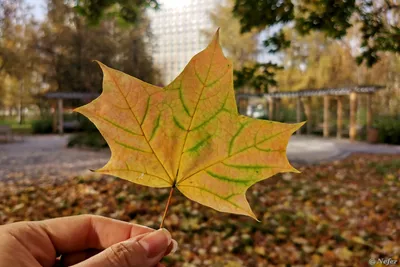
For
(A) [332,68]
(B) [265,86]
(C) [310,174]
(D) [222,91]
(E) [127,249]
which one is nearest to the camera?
(D) [222,91]

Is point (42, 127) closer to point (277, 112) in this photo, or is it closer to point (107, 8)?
point (277, 112)

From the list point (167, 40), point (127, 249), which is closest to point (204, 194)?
point (127, 249)

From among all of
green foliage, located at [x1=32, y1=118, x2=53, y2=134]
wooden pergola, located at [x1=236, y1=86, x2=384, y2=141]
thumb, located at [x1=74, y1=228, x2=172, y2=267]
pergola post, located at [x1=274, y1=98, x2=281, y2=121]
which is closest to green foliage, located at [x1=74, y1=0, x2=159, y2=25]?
thumb, located at [x1=74, y1=228, x2=172, y2=267]

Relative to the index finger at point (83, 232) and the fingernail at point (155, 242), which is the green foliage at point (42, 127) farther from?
the fingernail at point (155, 242)

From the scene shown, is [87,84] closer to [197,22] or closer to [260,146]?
[197,22]

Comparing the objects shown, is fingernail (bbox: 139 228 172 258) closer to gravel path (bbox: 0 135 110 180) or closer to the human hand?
the human hand

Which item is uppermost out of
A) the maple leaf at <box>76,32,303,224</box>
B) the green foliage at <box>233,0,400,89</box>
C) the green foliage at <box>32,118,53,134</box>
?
the green foliage at <box>233,0,400,89</box>
